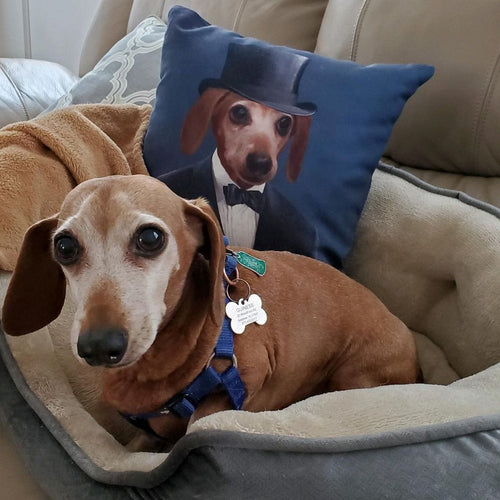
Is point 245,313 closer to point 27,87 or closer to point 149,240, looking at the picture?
point 149,240

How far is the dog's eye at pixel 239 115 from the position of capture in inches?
46.7

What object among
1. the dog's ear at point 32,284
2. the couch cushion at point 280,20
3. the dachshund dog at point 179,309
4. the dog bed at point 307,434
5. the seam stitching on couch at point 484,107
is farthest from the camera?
the couch cushion at point 280,20

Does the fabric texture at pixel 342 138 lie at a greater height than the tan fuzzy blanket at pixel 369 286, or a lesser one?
greater

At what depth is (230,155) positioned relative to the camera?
1.19m

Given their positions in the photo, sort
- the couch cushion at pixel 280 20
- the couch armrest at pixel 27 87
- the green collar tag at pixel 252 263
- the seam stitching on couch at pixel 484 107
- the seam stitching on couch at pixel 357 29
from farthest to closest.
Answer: the couch armrest at pixel 27 87 → the couch cushion at pixel 280 20 → the seam stitching on couch at pixel 357 29 → the seam stitching on couch at pixel 484 107 → the green collar tag at pixel 252 263

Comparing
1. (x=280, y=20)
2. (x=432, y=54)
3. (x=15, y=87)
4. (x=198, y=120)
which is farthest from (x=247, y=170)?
(x=15, y=87)

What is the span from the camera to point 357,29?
4.46ft

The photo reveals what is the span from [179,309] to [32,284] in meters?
0.22

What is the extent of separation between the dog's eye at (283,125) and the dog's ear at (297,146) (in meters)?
→ 0.01

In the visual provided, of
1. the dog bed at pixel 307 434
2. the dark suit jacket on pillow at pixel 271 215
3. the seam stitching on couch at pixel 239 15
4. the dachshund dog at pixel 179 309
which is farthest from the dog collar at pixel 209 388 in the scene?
the seam stitching on couch at pixel 239 15

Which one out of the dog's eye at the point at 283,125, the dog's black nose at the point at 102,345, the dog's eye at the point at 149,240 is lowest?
the dog's black nose at the point at 102,345

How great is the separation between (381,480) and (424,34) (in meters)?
0.94

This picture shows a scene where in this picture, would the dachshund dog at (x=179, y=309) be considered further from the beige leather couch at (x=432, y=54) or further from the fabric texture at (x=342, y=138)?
the beige leather couch at (x=432, y=54)

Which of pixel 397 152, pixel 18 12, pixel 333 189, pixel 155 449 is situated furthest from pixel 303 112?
pixel 18 12
